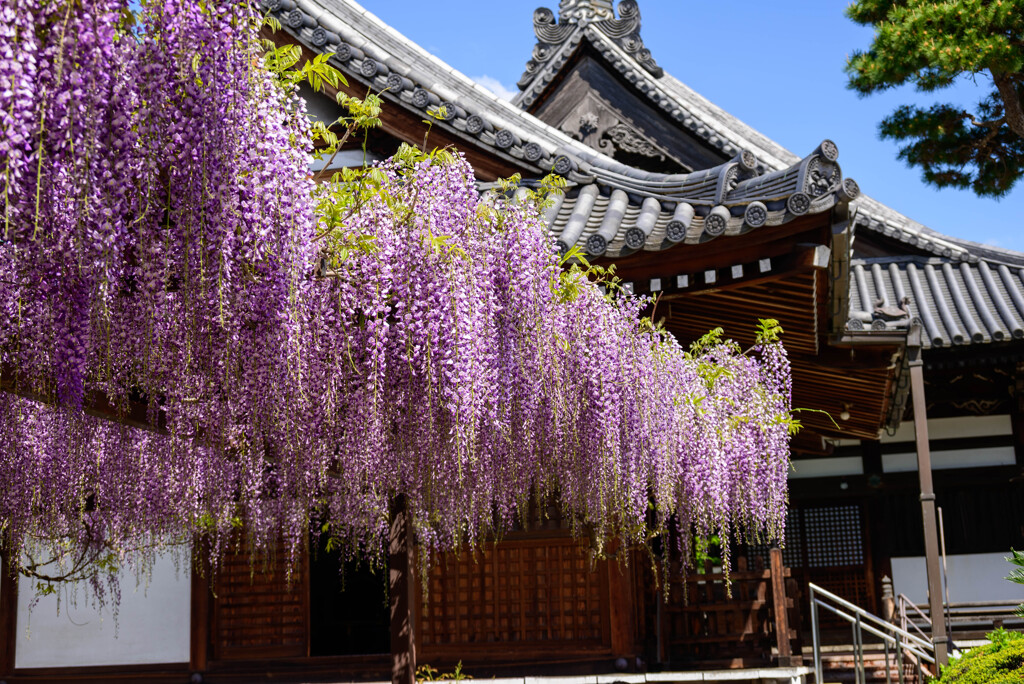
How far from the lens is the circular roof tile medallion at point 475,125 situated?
761cm

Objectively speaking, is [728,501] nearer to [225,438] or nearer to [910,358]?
[910,358]

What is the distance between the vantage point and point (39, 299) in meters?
3.64

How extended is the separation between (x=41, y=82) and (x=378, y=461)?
2668 millimetres

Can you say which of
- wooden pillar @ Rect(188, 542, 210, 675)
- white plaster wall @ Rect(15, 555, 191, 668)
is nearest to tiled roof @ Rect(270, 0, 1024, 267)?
wooden pillar @ Rect(188, 542, 210, 675)

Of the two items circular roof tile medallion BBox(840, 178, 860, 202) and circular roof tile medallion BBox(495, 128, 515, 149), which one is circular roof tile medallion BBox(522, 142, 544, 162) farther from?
circular roof tile medallion BBox(840, 178, 860, 202)

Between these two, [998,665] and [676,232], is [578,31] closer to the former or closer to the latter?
[676,232]

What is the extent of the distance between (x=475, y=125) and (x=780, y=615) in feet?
13.6

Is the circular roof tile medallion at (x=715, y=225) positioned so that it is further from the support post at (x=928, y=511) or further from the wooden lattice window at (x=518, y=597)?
the wooden lattice window at (x=518, y=597)

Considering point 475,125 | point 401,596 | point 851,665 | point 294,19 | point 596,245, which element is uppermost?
point 294,19

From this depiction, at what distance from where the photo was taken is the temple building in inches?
253

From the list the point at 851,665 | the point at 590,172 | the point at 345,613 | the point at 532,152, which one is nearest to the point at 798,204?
the point at 590,172

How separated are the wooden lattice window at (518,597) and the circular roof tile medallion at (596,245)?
2.57 m

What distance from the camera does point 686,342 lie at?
8.77 m

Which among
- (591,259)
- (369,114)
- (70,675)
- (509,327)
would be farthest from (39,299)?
(70,675)
